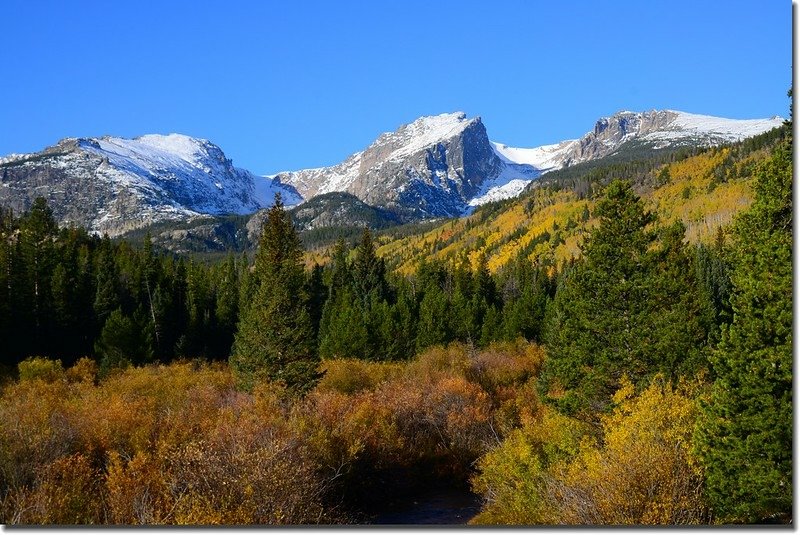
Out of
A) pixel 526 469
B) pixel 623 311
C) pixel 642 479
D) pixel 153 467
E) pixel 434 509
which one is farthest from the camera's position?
pixel 434 509

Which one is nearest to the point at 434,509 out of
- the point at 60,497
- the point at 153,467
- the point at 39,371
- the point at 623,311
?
the point at 623,311

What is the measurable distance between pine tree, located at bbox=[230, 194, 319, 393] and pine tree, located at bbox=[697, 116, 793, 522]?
92.5 ft

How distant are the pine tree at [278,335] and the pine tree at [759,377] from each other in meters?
28.2

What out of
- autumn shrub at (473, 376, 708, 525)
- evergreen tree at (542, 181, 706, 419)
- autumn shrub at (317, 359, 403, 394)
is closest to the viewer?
autumn shrub at (473, 376, 708, 525)

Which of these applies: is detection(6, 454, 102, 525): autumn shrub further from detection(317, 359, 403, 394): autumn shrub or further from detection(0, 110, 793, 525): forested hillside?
detection(317, 359, 403, 394): autumn shrub

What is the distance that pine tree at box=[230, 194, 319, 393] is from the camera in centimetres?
4212

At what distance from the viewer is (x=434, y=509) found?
1312 inches

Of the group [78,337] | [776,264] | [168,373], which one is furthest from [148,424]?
[78,337]

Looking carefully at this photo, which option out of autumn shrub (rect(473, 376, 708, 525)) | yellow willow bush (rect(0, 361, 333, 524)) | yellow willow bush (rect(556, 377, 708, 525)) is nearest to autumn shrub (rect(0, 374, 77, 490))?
yellow willow bush (rect(0, 361, 333, 524))

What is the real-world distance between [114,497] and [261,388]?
753 inches

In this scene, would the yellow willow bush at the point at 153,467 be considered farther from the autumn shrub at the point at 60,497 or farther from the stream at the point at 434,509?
the stream at the point at 434,509

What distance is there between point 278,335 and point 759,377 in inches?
1214

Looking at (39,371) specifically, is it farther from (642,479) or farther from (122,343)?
(642,479)

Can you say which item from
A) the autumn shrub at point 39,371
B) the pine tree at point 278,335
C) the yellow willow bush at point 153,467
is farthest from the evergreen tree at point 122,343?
the yellow willow bush at point 153,467
